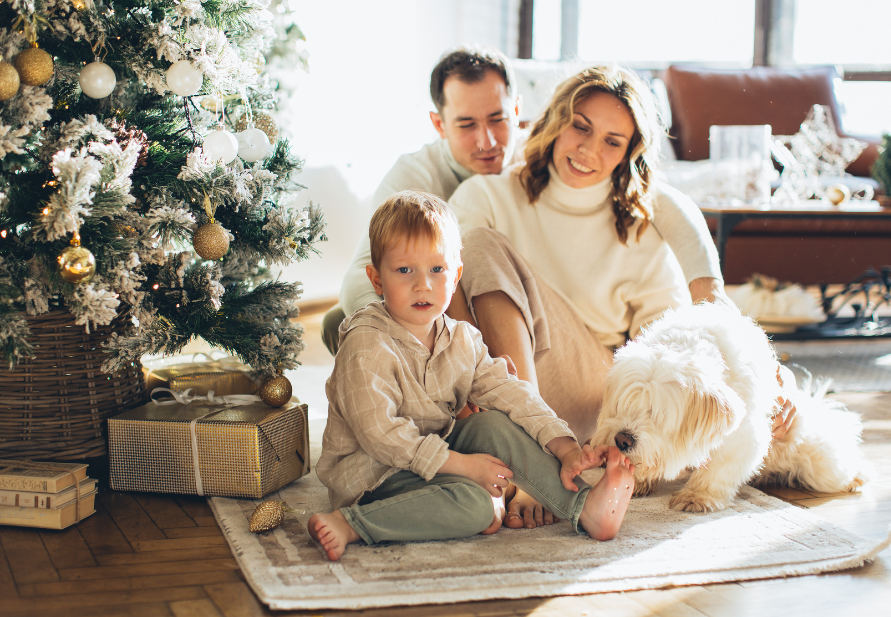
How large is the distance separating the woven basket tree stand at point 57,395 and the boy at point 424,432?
19.3 inches

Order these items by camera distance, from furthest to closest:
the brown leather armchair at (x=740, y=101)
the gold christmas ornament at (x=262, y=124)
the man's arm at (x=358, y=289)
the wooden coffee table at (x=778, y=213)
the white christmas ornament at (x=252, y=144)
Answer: the brown leather armchair at (x=740, y=101), the wooden coffee table at (x=778, y=213), the man's arm at (x=358, y=289), the gold christmas ornament at (x=262, y=124), the white christmas ornament at (x=252, y=144)

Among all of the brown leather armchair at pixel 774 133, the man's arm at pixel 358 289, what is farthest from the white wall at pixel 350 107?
the brown leather armchair at pixel 774 133

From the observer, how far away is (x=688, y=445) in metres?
1.32

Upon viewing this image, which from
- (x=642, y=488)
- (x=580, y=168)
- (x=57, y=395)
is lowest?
(x=642, y=488)

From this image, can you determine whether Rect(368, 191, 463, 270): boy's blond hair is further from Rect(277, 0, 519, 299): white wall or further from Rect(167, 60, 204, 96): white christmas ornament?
Rect(277, 0, 519, 299): white wall

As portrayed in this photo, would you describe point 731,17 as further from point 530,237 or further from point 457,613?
point 457,613

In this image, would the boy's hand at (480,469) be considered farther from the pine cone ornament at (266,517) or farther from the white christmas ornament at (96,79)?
the white christmas ornament at (96,79)

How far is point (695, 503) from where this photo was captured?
1479 millimetres

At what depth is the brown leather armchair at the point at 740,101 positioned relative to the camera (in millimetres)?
4105

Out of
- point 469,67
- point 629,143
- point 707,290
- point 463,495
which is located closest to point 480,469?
point 463,495

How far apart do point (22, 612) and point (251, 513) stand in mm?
427

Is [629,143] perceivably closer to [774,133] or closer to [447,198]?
[447,198]

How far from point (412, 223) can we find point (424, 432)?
0.36 m

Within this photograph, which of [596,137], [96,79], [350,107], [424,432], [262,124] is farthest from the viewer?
[350,107]
